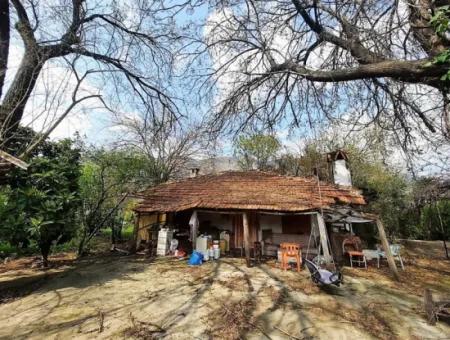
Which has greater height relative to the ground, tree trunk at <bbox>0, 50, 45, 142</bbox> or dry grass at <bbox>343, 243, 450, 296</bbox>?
tree trunk at <bbox>0, 50, 45, 142</bbox>

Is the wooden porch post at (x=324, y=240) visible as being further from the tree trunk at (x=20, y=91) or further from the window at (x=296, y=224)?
the tree trunk at (x=20, y=91)

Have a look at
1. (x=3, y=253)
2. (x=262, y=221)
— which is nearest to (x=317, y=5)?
(x=262, y=221)

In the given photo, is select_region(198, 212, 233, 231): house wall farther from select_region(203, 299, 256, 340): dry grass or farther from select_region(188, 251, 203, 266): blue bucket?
select_region(203, 299, 256, 340): dry grass

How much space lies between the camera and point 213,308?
20.4 feet

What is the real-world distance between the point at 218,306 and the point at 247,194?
23.9ft

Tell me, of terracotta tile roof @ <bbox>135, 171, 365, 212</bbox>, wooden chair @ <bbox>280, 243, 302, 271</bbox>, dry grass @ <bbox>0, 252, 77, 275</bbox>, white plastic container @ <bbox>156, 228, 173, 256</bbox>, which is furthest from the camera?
white plastic container @ <bbox>156, 228, 173, 256</bbox>

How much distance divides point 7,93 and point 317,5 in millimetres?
7363

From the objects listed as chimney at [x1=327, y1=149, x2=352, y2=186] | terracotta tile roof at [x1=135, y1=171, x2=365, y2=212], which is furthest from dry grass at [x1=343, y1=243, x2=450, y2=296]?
chimney at [x1=327, y1=149, x2=352, y2=186]

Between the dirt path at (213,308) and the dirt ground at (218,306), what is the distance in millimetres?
20

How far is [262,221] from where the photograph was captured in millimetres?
13453

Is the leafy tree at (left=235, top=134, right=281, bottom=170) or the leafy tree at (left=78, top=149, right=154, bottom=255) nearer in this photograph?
the leafy tree at (left=78, top=149, right=154, bottom=255)

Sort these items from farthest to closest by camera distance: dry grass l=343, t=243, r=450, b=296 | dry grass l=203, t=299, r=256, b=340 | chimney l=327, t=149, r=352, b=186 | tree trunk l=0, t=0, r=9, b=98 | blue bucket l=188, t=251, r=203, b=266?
1. chimney l=327, t=149, r=352, b=186
2. blue bucket l=188, t=251, r=203, b=266
3. dry grass l=343, t=243, r=450, b=296
4. tree trunk l=0, t=0, r=9, b=98
5. dry grass l=203, t=299, r=256, b=340

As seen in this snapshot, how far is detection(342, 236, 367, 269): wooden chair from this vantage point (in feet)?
36.0

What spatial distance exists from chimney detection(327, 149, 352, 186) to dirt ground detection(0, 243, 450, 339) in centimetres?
573
